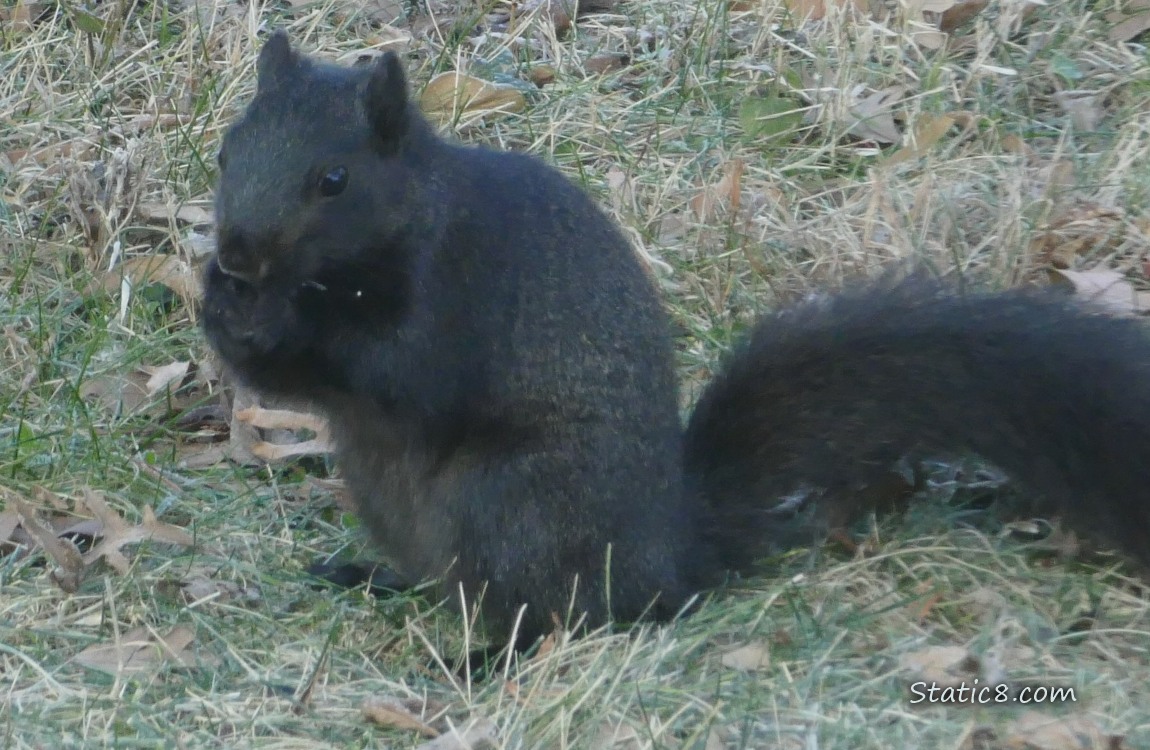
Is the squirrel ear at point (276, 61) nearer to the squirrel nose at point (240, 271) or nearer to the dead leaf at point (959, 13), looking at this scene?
the squirrel nose at point (240, 271)

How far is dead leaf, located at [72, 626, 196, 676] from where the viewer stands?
329 centimetres

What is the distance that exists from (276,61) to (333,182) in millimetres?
363

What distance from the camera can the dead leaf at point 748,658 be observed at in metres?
3.17

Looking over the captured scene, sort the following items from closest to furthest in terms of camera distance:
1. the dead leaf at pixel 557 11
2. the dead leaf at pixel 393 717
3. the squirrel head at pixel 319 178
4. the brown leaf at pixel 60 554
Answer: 1. the dead leaf at pixel 393 717
2. the squirrel head at pixel 319 178
3. the brown leaf at pixel 60 554
4. the dead leaf at pixel 557 11

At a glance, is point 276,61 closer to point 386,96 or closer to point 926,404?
point 386,96

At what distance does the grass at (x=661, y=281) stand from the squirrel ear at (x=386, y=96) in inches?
45.2

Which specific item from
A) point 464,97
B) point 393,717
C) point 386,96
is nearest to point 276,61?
point 386,96

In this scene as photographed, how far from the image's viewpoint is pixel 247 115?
330 cm

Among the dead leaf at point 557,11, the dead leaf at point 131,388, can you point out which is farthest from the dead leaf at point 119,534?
the dead leaf at point 557,11

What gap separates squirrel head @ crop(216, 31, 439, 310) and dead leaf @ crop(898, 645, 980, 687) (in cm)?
140

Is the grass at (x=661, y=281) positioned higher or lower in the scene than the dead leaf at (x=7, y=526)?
higher

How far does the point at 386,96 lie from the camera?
3.30m

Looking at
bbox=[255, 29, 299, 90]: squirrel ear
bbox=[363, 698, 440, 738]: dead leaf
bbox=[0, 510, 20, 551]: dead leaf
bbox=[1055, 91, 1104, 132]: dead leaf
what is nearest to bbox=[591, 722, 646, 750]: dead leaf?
bbox=[363, 698, 440, 738]: dead leaf

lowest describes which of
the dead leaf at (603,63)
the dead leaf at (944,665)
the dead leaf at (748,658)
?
the dead leaf at (748,658)
